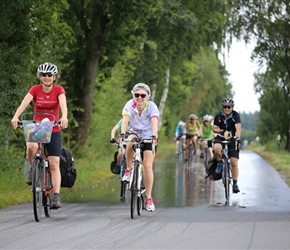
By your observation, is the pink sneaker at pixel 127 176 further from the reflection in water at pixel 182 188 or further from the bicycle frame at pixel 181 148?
the bicycle frame at pixel 181 148

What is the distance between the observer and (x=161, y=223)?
12.2m

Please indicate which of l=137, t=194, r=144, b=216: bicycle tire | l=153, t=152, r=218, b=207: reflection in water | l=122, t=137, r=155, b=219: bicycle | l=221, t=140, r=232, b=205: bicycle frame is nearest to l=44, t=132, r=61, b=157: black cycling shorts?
l=122, t=137, r=155, b=219: bicycle


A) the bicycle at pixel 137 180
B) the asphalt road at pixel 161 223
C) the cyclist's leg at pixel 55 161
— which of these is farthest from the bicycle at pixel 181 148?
the cyclist's leg at pixel 55 161

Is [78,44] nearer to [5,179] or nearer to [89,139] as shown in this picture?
[89,139]

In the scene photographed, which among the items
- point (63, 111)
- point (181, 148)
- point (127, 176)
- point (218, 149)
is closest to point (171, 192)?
point (218, 149)

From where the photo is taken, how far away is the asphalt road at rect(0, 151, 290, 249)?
33.2 feet

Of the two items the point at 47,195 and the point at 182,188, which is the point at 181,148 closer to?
the point at 182,188

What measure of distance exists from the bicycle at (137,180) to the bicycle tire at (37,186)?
1.30 meters

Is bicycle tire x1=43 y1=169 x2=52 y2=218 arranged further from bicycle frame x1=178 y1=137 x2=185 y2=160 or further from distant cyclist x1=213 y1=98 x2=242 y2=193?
bicycle frame x1=178 y1=137 x2=185 y2=160

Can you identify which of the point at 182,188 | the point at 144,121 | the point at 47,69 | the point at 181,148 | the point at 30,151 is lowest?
the point at 182,188

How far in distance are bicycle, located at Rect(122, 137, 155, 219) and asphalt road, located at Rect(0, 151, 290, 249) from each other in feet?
0.65

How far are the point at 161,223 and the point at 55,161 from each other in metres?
1.85

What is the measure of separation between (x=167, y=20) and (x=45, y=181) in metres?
19.4

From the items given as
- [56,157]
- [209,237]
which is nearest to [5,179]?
[56,157]
